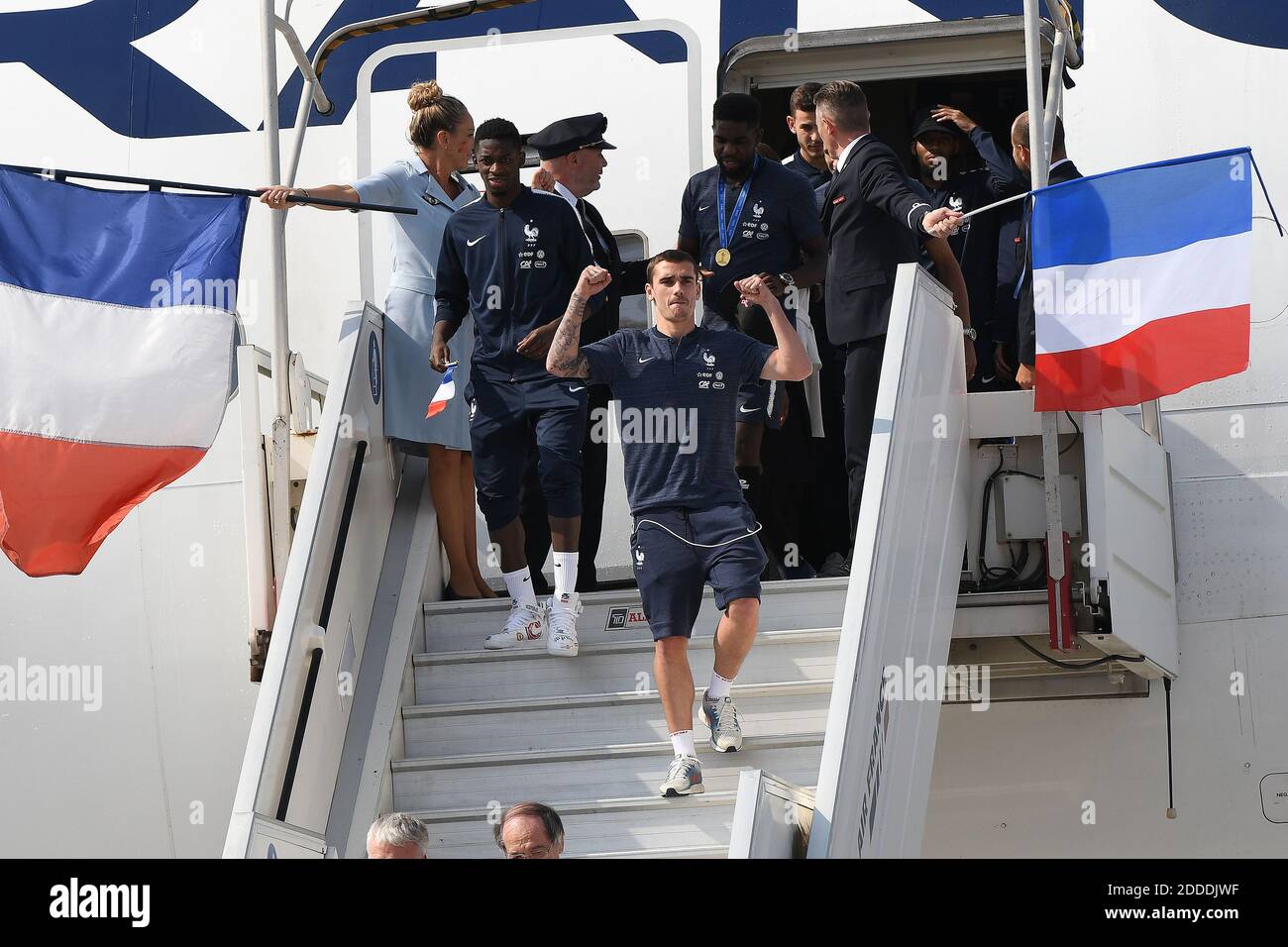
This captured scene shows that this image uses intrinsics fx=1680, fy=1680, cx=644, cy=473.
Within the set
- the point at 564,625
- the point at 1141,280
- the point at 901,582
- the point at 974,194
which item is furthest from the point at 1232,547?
the point at 564,625

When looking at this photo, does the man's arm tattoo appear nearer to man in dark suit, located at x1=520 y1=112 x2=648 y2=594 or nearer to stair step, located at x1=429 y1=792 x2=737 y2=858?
man in dark suit, located at x1=520 y1=112 x2=648 y2=594

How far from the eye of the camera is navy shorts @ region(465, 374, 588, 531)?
5699 mm

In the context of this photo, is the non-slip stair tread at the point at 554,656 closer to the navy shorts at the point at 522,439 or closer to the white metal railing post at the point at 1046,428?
the navy shorts at the point at 522,439

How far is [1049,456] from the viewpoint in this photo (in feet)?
19.0

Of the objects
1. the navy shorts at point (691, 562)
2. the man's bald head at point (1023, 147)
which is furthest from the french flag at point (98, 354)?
the man's bald head at point (1023, 147)

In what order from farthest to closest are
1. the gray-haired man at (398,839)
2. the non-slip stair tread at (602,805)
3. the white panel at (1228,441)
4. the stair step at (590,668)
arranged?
the white panel at (1228,441) < the stair step at (590,668) < the non-slip stair tread at (602,805) < the gray-haired man at (398,839)

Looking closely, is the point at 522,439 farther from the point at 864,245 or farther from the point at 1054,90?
the point at 1054,90

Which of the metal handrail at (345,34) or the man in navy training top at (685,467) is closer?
the man in navy training top at (685,467)

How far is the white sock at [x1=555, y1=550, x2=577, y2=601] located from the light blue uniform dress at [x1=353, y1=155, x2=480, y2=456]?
0.72 m

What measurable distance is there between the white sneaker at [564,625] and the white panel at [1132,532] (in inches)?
69.3

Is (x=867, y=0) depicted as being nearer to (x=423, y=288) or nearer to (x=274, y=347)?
(x=423, y=288)

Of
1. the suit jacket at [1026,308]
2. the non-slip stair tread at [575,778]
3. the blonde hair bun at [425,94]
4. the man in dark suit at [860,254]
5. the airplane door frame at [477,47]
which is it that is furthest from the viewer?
the airplane door frame at [477,47]

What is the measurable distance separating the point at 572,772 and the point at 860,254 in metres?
2.04

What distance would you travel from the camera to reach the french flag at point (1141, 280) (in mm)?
5586
